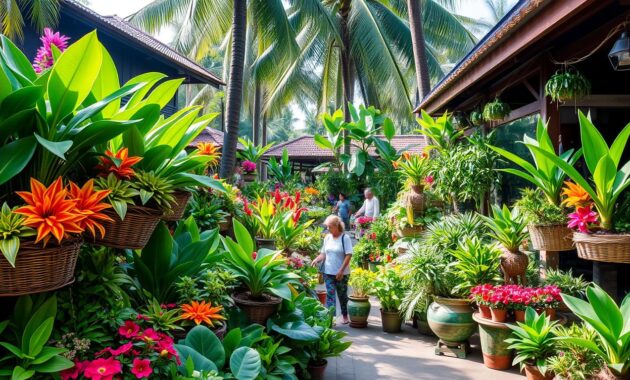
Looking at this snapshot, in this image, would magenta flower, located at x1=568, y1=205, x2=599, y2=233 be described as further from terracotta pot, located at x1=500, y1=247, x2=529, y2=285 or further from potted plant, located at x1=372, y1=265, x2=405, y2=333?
potted plant, located at x1=372, y1=265, x2=405, y2=333

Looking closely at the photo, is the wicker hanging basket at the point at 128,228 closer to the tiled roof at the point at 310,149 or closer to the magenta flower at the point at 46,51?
the magenta flower at the point at 46,51

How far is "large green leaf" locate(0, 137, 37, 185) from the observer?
220 centimetres

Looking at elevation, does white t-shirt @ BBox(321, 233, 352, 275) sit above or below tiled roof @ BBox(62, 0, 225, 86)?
below

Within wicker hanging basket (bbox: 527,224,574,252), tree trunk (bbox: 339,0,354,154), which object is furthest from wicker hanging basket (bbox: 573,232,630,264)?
tree trunk (bbox: 339,0,354,154)

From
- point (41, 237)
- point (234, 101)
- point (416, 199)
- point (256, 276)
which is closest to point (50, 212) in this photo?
point (41, 237)

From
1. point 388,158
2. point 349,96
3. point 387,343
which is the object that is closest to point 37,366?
point 387,343

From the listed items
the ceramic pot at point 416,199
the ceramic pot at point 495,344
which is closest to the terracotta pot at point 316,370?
the ceramic pot at point 495,344

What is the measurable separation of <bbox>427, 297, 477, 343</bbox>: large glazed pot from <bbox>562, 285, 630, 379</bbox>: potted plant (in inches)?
71.9

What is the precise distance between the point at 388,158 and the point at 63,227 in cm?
1105

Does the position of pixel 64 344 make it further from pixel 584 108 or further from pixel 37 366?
pixel 584 108

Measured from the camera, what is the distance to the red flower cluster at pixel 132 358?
7.81 feet

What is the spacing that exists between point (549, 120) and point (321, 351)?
328 centimetres

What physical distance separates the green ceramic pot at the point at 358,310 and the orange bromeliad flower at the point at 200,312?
136 inches

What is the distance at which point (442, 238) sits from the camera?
6234mm
